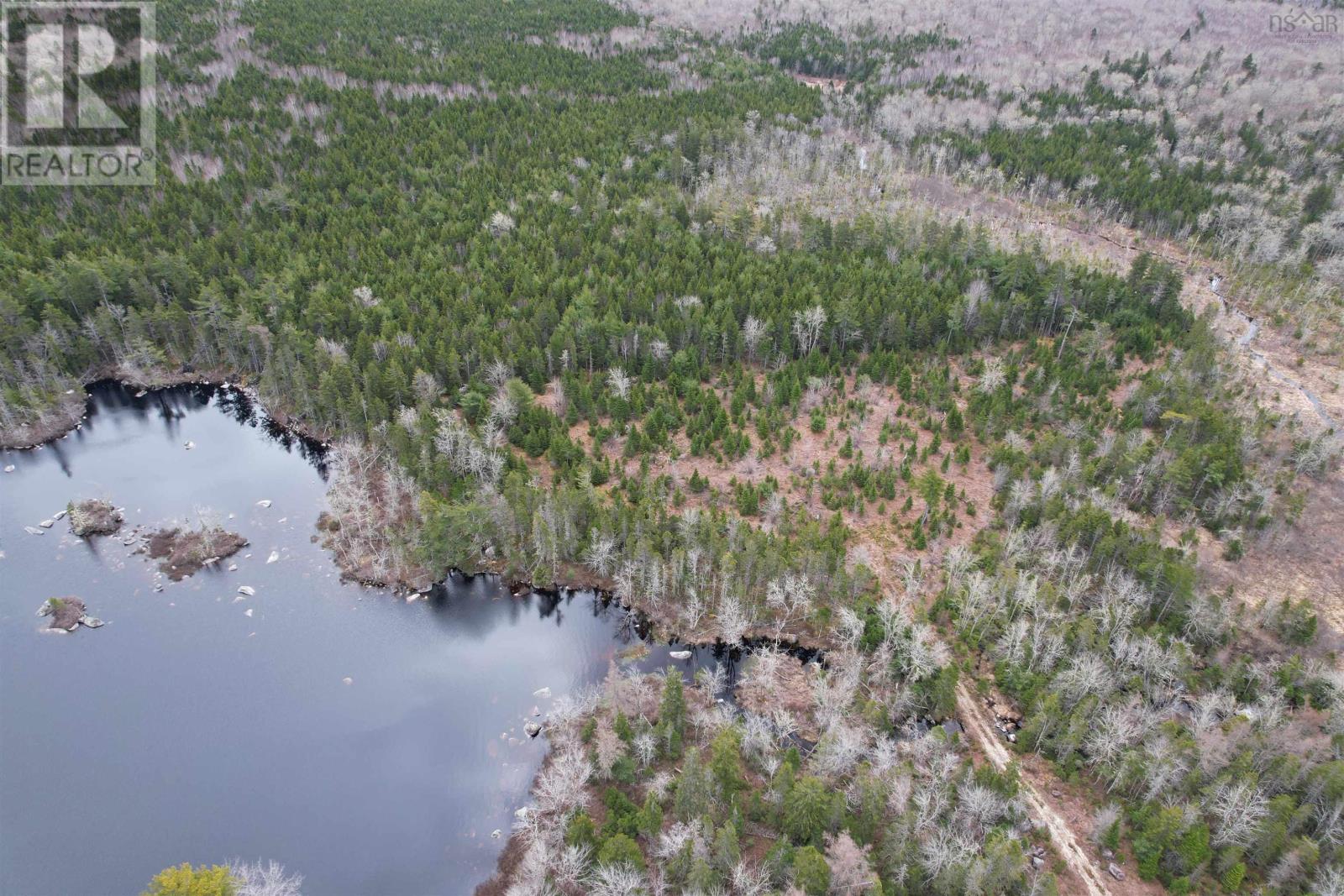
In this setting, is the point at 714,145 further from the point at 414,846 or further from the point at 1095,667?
the point at 414,846

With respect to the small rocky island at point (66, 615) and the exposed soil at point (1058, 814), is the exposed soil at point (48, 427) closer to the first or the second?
the small rocky island at point (66, 615)

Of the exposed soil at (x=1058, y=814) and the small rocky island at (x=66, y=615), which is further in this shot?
the small rocky island at (x=66, y=615)

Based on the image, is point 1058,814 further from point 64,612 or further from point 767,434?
point 64,612

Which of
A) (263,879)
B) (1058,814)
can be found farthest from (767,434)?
(263,879)

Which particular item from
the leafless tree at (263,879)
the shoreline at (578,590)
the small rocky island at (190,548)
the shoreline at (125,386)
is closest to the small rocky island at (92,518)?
the small rocky island at (190,548)

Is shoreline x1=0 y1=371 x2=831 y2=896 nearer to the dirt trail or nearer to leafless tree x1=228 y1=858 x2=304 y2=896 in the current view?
the dirt trail

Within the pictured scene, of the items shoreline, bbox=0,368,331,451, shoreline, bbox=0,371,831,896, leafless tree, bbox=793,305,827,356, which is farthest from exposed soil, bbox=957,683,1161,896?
shoreline, bbox=0,368,331,451

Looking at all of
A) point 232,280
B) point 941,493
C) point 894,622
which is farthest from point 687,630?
point 232,280
